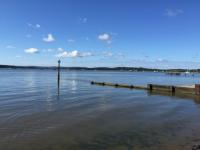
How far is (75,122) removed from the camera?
46.9ft

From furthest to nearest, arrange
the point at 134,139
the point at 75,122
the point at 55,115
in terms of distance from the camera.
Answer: the point at 55,115, the point at 75,122, the point at 134,139

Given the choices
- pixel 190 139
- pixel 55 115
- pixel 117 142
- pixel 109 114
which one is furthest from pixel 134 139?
pixel 55 115

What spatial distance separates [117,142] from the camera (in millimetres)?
10516

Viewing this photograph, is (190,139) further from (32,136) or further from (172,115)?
(32,136)

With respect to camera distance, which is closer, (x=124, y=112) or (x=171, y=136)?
(x=171, y=136)

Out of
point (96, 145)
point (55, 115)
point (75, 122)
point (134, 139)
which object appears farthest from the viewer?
point (55, 115)

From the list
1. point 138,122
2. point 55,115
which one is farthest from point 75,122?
point 138,122

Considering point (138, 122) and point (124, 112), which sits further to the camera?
point (124, 112)

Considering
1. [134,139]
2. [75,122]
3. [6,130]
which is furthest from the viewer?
[75,122]

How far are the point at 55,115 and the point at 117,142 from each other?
6.93 m

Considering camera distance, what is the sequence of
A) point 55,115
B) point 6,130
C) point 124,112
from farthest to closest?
point 124,112 → point 55,115 → point 6,130

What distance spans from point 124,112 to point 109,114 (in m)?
1.47

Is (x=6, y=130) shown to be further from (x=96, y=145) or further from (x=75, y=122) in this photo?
(x=96, y=145)

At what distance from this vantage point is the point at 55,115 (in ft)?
53.3
